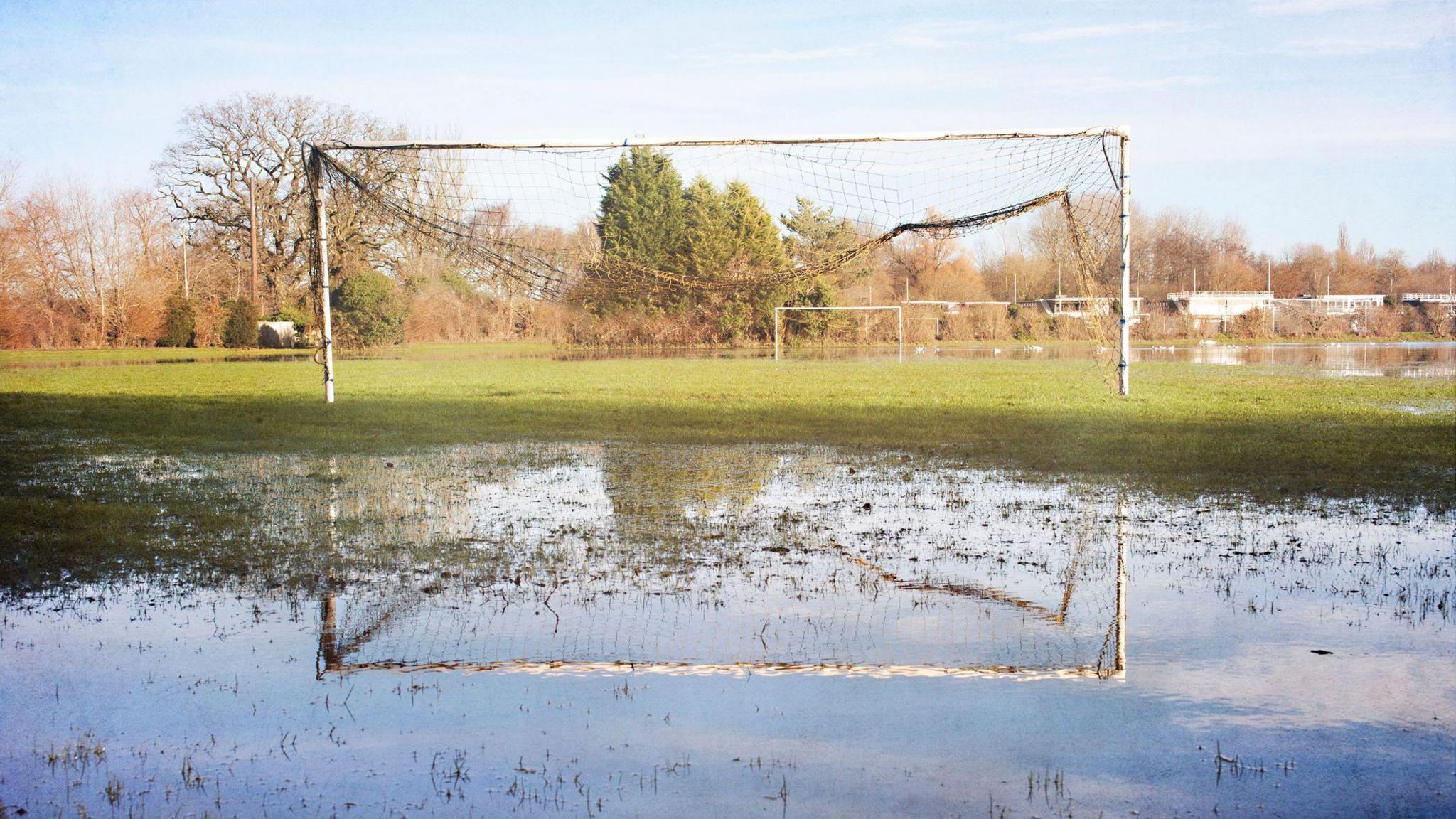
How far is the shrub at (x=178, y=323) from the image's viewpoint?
4534cm

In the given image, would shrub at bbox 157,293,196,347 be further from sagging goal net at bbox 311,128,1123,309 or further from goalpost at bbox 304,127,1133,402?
goalpost at bbox 304,127,1133,402

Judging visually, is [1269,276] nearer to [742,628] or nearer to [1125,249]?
[1125,249]

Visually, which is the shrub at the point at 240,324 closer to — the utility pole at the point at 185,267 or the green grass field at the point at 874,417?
the utility pole at the point at 185,267

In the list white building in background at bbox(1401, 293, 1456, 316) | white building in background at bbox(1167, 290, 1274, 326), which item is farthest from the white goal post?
white building in background at bbox(1401, 293, 1456, 316)

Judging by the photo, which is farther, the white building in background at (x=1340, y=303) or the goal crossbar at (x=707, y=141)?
the white building in background at (x=1340, y=303)

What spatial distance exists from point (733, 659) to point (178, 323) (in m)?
47.1

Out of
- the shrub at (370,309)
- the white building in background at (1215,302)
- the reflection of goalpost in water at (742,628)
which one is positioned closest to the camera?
the reflection of goalpost in water at (742,628)

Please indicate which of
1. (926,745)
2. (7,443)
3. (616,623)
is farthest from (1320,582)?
(7,443)

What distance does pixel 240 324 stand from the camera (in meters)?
45.2

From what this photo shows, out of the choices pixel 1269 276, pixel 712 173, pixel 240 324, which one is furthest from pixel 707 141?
pixel 1269 276

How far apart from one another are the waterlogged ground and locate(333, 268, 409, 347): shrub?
124ft

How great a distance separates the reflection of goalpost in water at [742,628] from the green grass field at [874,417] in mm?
3996

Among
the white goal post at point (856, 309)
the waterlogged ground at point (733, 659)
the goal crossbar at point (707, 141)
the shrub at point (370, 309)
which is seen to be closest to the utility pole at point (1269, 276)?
the white goal post at point (856, 309)

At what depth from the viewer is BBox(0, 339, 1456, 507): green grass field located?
10.3 metres
